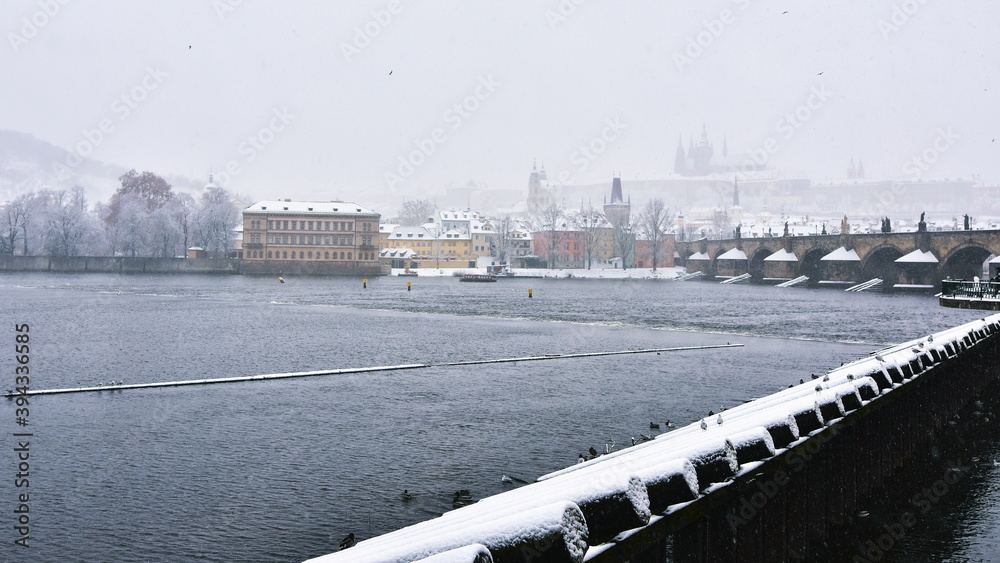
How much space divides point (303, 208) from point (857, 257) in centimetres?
9038

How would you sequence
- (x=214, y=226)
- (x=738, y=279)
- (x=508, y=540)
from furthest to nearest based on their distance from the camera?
(x=214, y=226) → (x=738, y=279) → (x=508, y=540)

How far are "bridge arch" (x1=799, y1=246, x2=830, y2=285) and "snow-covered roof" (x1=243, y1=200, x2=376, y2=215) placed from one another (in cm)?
7165

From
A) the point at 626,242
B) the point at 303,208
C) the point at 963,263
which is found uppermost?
the point at 303,208

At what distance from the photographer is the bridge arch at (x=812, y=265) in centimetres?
11656

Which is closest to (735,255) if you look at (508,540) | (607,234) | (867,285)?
(867,285)

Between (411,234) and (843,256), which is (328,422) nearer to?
(843,256)

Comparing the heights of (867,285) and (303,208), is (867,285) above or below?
below

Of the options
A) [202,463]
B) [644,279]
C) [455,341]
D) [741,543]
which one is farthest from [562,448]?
[644,279]

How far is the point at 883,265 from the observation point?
107375 mm

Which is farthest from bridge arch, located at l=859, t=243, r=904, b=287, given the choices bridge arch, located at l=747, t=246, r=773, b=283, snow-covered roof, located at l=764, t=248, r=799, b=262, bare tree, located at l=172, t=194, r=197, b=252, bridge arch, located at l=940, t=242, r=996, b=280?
bare tree, located at l=172, t=194, r=197, b=252

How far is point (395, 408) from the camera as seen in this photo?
65.2 feet

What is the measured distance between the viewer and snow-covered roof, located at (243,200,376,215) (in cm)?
13988

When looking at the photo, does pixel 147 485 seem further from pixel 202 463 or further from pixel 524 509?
pixel 524 509

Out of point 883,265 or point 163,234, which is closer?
point 883,265
